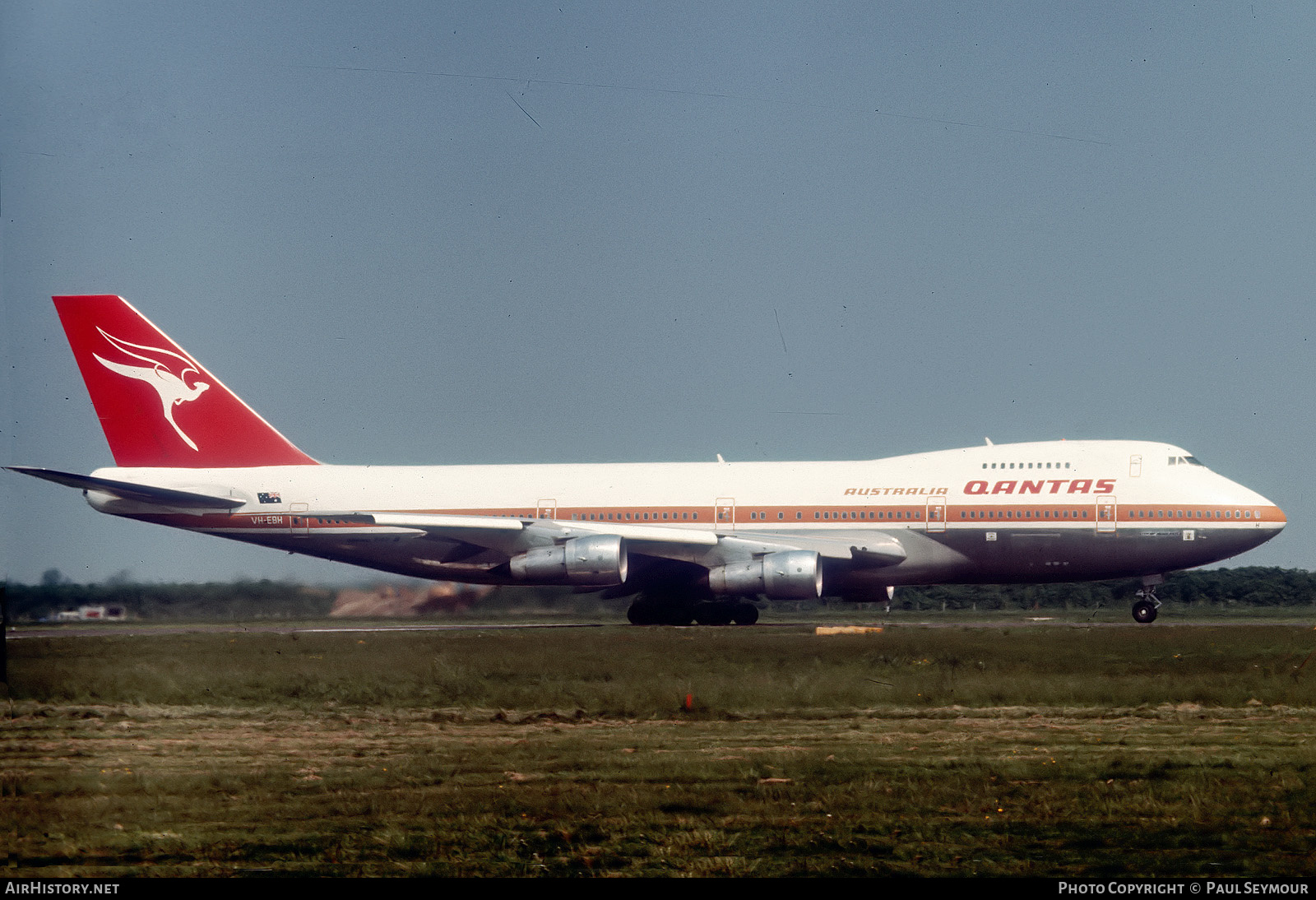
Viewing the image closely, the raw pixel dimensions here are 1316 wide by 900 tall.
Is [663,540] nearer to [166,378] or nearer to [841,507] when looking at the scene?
[841,507]

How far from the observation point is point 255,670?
57.4 feet

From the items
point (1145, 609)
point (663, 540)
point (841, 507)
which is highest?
point (841, 507)

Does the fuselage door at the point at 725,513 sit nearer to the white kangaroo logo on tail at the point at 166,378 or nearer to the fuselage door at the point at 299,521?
the fuselage door at the point at 299,521

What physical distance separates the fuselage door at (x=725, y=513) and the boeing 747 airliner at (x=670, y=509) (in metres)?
0.05

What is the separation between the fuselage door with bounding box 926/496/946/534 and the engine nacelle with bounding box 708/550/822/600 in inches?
Answer: 117

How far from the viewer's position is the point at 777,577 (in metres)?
29.5

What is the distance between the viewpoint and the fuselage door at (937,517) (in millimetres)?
31141

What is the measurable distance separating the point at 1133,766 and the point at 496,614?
80.5ft

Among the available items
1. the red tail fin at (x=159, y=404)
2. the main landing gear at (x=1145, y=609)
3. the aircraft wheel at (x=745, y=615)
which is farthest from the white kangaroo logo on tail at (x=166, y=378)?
the main landing gear at (x=1145, y=609)

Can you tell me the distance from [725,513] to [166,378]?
15077 mm

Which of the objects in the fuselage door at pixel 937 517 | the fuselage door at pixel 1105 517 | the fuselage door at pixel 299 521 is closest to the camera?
the fuselage door at pixel 1105 517

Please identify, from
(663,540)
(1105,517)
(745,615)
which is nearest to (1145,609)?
(1105,517)

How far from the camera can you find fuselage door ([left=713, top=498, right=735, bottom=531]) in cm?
3250

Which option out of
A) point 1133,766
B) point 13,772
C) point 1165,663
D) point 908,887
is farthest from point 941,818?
point 1165,663
